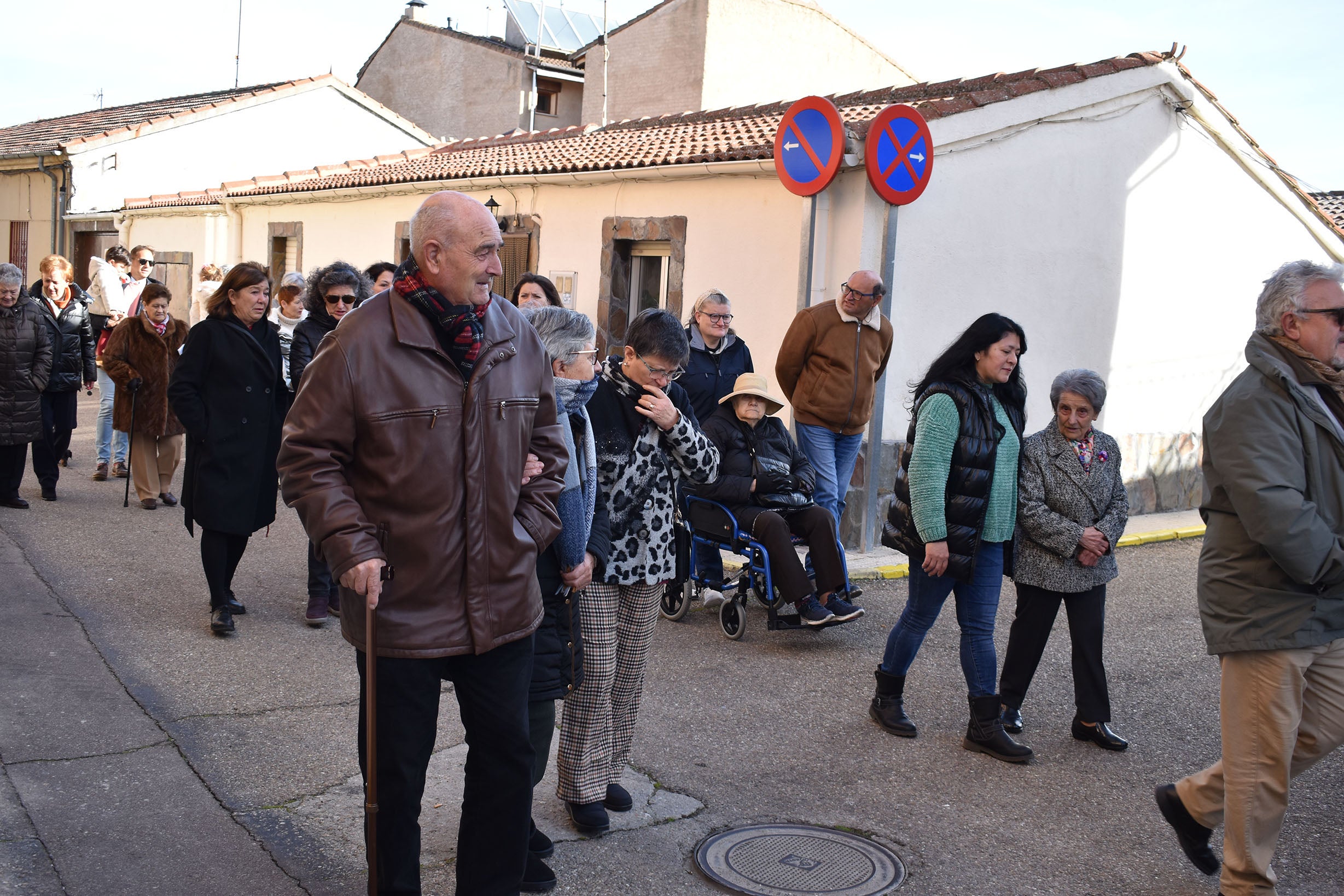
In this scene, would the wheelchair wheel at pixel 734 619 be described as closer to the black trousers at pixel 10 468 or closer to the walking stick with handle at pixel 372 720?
the walking stick with handle at pixel 372 720

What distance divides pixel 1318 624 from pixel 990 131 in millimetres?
7303

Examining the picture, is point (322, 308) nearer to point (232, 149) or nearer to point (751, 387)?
point (751, 387)

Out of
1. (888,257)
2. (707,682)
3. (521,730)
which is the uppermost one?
(888,257)

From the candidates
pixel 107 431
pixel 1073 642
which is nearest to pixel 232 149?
pixel 107 431

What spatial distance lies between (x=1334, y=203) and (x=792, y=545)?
21950mm

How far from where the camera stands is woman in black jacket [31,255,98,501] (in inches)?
383

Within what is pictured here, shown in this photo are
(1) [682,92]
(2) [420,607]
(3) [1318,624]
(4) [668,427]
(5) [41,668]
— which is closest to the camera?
(2) [420,607]

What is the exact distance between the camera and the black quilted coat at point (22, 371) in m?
9.09

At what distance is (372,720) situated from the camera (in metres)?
3.03

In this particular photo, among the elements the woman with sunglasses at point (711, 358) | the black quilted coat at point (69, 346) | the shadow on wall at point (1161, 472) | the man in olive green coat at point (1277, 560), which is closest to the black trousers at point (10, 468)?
the black quilted coat at point (69, 346)

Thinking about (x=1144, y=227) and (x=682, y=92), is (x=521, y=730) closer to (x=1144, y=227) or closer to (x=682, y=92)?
(x=1144, y=227)

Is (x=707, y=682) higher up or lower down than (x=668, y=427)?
lower down

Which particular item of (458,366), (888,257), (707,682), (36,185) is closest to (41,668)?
(707,682)

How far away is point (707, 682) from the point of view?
5918 mm
